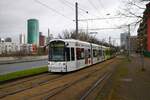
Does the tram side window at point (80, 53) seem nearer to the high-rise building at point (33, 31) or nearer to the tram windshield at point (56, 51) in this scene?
the tram windshield at point (56, 51)

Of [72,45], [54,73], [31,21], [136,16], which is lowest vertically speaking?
[54,73]

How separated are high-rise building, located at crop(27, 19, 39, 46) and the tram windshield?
397ft

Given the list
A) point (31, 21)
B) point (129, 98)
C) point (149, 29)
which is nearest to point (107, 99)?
point (129, 98)

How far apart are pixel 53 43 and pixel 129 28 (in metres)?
7.05

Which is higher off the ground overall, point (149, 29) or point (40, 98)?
point (149, 29)

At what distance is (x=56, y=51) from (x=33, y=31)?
122333mm

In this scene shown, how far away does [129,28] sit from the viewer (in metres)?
21.4

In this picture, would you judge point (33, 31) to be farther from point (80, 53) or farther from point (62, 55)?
point (62, 55)

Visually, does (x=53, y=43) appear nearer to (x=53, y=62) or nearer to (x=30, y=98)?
(x=53, y=62)

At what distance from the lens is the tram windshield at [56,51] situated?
74.9 ft

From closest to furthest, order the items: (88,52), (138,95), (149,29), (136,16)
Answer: (138,95) < (136,16) < (88,52) < (149,29)

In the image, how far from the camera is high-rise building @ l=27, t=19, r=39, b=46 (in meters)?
143

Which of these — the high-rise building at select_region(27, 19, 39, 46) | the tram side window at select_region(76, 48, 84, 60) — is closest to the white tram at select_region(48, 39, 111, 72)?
the tram side window at select_region(76, 48, 84, 60)

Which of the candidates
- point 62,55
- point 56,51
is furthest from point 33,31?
point 62,55
